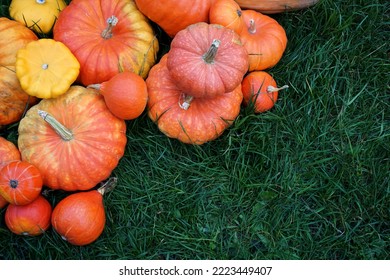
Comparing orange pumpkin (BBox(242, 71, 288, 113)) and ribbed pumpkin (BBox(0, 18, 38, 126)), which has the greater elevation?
ribbed pumpkin (BBox(0, 18, 38, 126))

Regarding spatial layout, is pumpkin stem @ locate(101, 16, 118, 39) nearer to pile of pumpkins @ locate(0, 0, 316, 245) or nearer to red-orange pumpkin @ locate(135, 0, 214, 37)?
pile of pumpkins @ locate(0, 0, 316, 245)

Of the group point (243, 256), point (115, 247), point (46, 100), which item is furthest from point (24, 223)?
point (243, 256)

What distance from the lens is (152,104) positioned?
3.53 meters

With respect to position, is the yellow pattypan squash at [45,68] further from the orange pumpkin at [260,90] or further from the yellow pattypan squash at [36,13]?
the orange pumpkin at [260,90]

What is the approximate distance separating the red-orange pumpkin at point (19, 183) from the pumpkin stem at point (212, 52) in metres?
1.39

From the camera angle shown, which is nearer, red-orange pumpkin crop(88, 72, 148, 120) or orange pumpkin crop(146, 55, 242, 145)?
red-orange pumpkin crop(88, 72, 148, 120)

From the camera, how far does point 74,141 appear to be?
3.31 m

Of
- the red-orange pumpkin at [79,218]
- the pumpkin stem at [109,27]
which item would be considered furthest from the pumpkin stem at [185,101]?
the red-orange pumpkin at [79,218]

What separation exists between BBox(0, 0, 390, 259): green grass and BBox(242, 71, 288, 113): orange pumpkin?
0.11 m

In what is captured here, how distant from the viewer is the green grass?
137 inches

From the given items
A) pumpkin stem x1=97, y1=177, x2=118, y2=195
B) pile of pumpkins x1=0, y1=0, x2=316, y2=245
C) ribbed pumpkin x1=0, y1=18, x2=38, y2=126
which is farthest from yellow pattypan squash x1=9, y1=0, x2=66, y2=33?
pumpkin stem x1=97, y1=177, x2=118, y2=195

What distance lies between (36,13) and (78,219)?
1.69m

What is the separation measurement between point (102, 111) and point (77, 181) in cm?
53

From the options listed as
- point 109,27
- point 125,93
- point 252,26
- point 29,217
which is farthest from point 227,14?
point 29,217
